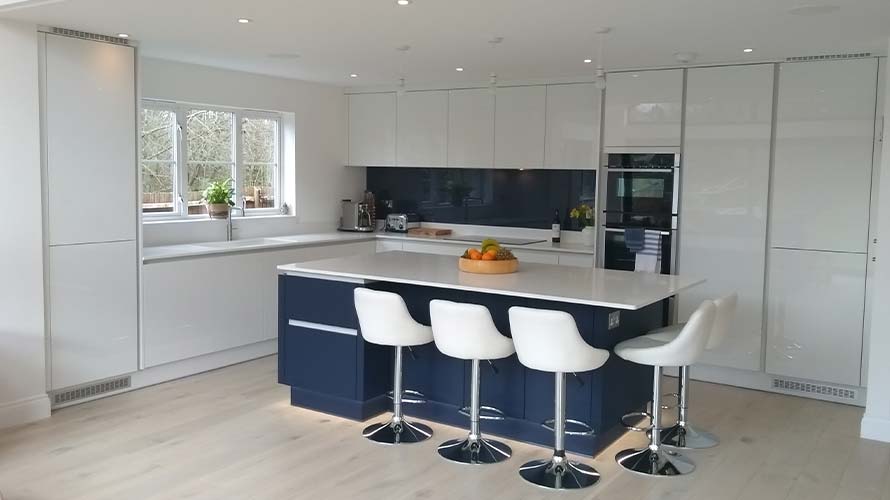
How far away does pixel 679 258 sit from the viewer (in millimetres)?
6051

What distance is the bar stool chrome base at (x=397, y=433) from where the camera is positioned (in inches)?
180

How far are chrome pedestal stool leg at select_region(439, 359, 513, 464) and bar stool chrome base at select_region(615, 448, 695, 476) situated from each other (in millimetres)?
633

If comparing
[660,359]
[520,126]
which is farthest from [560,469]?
[520,126]

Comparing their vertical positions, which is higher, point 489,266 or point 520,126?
point 520,126

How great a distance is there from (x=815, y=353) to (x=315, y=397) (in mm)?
3461

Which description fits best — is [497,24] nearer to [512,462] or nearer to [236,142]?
[512,462]

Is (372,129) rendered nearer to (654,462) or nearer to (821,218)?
(821,218)

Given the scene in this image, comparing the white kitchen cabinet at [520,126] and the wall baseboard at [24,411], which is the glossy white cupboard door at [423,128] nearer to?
the white kitchen cabinet at [520,126]

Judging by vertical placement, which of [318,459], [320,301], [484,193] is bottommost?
[318,459]

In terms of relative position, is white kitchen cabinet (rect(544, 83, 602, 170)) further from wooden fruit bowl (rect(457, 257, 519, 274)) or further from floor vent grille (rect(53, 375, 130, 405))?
floor vent grille (rect(53, 375, 130, 405))

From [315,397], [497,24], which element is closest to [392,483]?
[315,397]

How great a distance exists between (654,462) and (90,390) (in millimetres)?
3604

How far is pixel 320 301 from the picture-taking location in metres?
5.02

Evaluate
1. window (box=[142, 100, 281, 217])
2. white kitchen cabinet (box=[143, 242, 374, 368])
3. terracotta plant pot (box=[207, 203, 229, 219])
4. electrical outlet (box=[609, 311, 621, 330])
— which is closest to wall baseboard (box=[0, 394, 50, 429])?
white kitchen cabinet (box=[143, 242, 374, 368])
